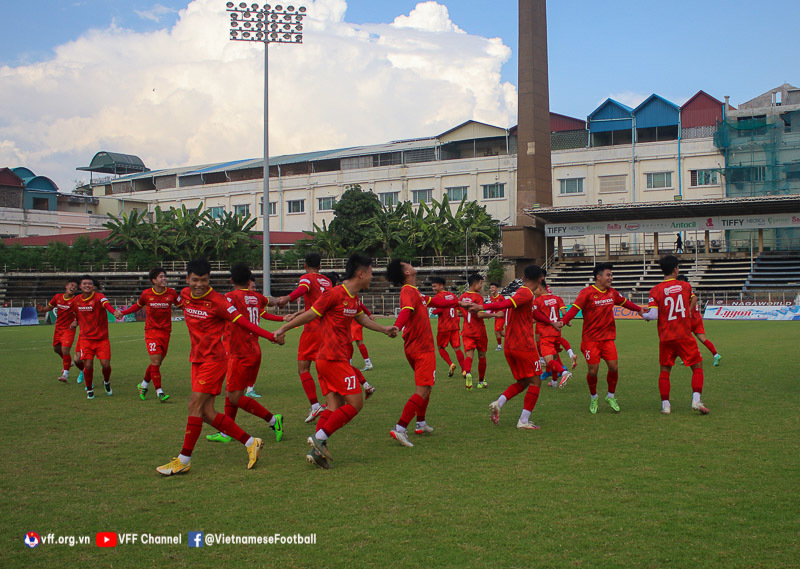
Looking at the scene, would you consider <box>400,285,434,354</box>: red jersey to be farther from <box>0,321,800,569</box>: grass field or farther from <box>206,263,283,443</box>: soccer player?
<box>206,263,283,443</box>: soccer player

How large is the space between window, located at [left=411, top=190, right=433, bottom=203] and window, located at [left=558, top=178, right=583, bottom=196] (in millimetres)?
11984

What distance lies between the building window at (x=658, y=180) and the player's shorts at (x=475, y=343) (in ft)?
154

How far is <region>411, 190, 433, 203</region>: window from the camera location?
209ft

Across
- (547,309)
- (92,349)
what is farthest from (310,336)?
(547,309)

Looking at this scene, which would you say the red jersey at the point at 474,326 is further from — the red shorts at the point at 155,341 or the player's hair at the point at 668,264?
the red shorts at the point at 155,341

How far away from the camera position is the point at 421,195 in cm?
6450

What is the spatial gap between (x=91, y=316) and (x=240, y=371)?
16.1ft

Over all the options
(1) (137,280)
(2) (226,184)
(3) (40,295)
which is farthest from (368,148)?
(3) (40,295)

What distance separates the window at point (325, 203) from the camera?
68.2 m

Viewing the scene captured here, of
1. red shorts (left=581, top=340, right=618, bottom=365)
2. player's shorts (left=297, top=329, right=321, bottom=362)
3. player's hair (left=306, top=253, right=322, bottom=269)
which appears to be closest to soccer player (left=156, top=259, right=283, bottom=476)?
player's shorts (left=297, top=329, right=321, bottom=362)

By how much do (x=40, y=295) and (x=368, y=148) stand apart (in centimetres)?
3412

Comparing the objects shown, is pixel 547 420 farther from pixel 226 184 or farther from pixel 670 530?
pixel 226 184

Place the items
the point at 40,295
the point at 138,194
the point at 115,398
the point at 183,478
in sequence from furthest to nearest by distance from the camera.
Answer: the point at 138,194, the point at 40,295, the point at 115,398, the point at 183,478

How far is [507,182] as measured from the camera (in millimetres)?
61000
